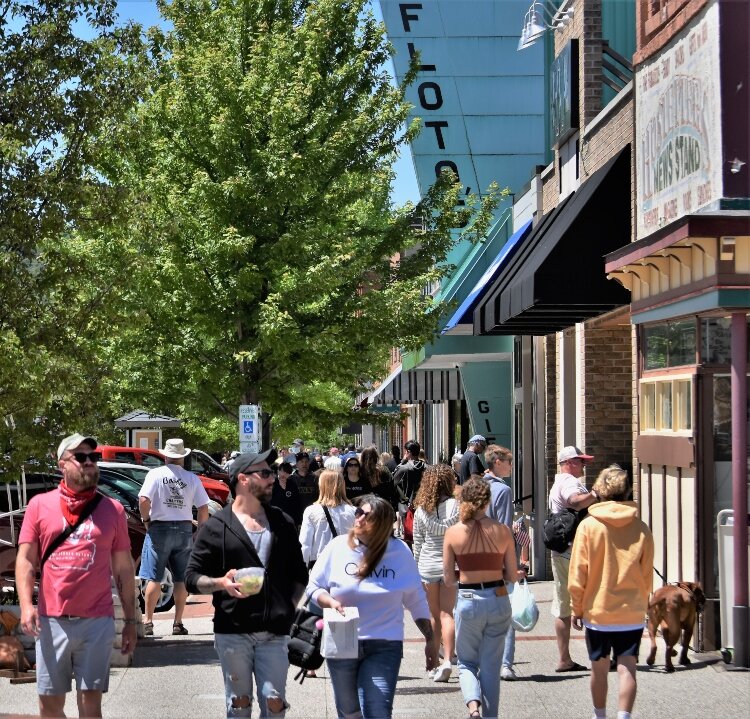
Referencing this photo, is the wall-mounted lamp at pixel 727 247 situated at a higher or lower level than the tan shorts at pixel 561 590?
higher

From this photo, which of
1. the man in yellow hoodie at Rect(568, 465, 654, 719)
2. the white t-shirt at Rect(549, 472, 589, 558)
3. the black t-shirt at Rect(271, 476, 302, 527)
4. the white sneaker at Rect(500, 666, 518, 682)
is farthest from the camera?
the black t-shirt at Rect(271, 476, 302, 527)

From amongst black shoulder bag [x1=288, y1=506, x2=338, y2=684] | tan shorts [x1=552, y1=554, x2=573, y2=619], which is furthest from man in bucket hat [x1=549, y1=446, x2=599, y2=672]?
black shoulder bag [x1=288, y1=506, x2=338, y2=684]

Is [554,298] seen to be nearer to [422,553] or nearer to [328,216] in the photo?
[422,553]

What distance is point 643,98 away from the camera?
45.0 ft

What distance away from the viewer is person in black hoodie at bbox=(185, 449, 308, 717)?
A: 21.8 feet

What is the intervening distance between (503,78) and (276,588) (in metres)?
26.2

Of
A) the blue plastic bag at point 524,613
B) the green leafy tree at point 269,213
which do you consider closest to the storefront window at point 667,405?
the blue plastic bag at point 524,613

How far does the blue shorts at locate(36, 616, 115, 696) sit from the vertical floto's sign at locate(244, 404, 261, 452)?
16.7m

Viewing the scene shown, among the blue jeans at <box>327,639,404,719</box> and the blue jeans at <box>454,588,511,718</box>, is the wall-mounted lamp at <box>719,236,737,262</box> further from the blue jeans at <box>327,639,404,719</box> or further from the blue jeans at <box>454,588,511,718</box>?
the blue jeans at <box>327,639,404,719</box>

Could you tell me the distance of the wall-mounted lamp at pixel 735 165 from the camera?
1109cm

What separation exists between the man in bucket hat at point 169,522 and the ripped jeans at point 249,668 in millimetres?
6267

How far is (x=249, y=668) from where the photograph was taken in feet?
22.1

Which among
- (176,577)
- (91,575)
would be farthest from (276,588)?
(176,577)

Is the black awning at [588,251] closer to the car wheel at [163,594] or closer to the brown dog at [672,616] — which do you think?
the brown dog at [672,616]
